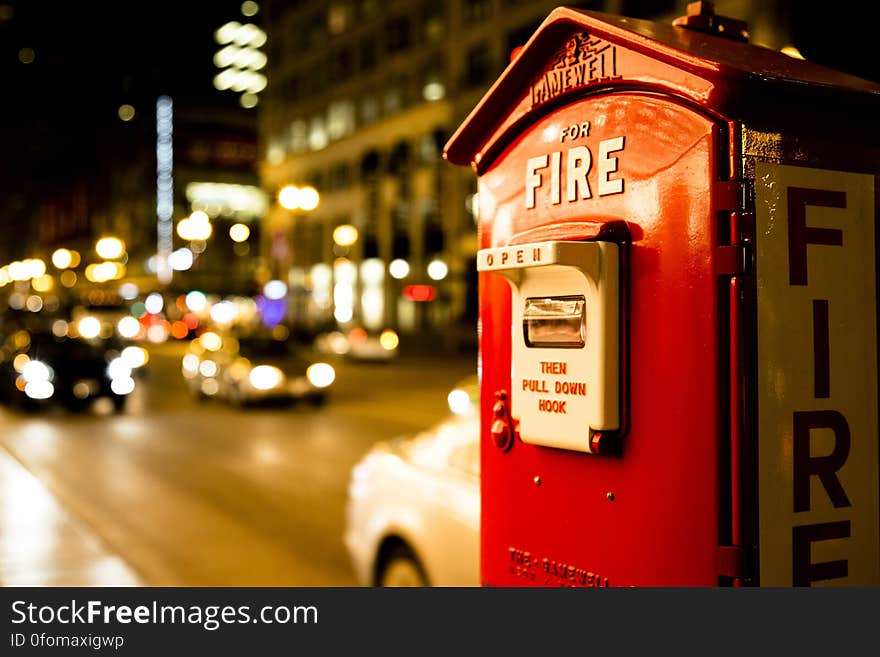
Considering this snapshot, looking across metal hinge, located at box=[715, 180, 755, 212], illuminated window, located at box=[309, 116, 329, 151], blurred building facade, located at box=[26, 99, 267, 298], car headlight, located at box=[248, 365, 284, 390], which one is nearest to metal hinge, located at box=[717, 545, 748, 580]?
metal hinge, located at box=[715, 180, 755, 212]

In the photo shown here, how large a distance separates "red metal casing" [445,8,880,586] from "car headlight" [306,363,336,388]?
1589cm

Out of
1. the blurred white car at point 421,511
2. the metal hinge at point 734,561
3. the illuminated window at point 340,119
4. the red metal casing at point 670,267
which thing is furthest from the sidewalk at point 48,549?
the illuminated window at point 340,119

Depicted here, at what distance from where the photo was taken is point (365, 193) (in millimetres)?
57625

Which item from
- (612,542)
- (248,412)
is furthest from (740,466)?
(248,412)

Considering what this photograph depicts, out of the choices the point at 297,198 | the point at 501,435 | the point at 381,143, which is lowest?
the point at 501,435

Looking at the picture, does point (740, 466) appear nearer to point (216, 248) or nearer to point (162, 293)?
point (162, 293)

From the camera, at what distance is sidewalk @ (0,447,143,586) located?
680 cm

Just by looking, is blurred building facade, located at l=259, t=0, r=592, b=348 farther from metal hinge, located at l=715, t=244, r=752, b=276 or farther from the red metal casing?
metal hinge, located at l=715, t=244, r=752, b=276

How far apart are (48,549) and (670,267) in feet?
21.0

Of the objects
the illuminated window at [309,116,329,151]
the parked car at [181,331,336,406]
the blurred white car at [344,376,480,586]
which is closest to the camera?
the blurred white car at [344,376,480,586]

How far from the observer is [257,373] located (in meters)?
18.6

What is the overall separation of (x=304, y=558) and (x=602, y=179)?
5.40 metres

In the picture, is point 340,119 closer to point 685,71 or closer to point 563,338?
point 563,338

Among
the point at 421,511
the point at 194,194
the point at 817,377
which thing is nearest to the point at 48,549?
the point at 421,511
